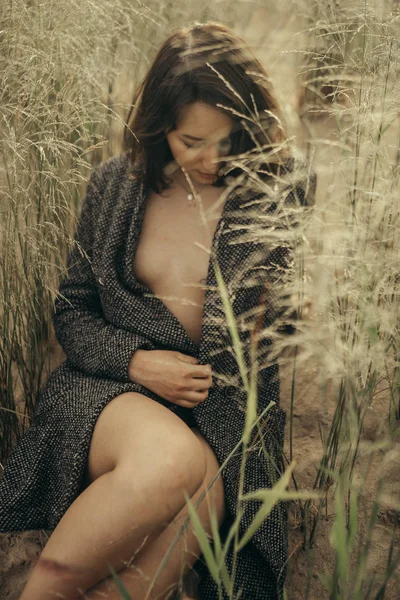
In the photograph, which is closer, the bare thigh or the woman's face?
the bare thigh

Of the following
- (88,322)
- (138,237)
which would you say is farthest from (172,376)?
(138,237)

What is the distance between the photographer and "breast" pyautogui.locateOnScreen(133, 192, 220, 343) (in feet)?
5.23

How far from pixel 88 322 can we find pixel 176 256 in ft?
1.01

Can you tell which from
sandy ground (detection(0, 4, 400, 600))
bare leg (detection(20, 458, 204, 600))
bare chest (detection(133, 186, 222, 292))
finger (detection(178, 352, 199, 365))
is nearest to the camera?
bare leg (detection(20, 458, 204, 600))

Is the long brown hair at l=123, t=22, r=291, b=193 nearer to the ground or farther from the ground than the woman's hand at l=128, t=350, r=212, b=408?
farther from the ground

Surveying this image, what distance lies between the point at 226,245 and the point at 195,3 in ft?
4.26

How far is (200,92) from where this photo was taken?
1.53 m

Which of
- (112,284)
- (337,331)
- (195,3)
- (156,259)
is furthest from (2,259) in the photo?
(195,3)

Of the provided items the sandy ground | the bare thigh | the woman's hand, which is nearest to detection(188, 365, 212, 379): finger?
the woman's hand

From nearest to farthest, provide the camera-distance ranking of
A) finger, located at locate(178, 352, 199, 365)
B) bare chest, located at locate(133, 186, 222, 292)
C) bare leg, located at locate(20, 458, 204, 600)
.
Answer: bare leg, located at locate(20, 458, 204, 600)
finger, located at locate(178, 352, 199, 365)
bare chest, located at locate(133, 186, 222, 292)

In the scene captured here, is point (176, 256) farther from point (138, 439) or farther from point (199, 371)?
point (138, 439)

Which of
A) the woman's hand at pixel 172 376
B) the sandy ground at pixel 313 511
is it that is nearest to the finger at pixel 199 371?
the woman's hand at pixel 172 376

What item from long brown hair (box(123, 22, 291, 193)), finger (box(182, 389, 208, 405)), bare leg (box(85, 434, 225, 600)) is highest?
long brown hair (box(123, 22, 291, 193))

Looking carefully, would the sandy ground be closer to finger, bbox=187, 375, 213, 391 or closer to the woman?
the woman
